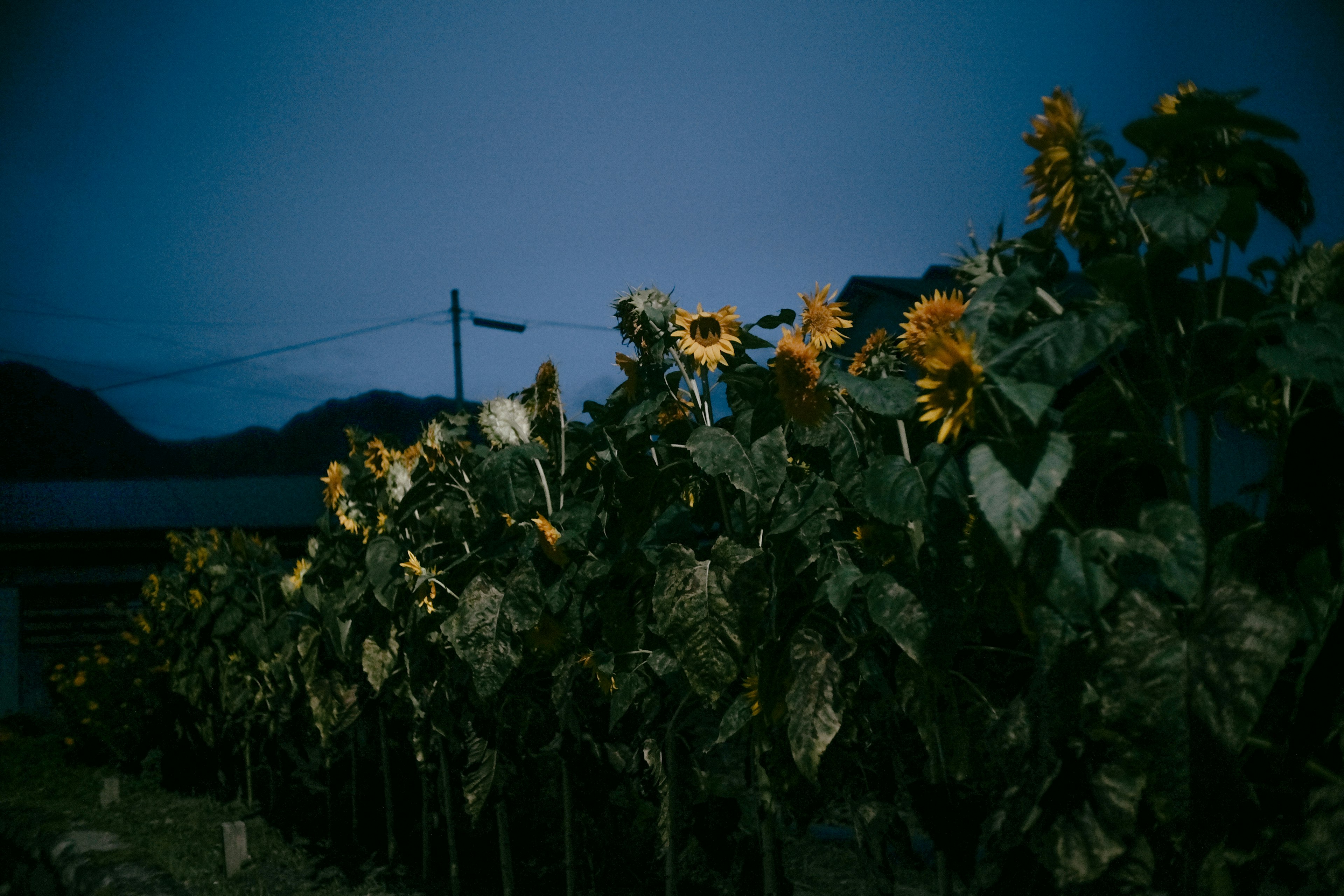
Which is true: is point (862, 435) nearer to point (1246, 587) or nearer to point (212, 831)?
point (1246, 587)

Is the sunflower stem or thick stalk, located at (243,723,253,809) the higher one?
the sunflower stem

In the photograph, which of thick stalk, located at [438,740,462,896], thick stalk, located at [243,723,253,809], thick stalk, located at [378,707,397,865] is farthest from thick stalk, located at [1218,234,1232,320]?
thick stalk, located at [243,723,253,809]

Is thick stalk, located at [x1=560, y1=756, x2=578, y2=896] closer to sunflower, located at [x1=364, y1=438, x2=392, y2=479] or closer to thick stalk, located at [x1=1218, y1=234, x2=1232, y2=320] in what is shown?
sunflower, located at [x1=364, y1=438, x2=392, y2=479]

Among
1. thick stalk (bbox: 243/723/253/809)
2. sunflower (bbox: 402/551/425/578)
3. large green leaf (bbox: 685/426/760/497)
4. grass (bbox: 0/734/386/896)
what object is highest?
large green leaf (bbox: 685/426/760/497)

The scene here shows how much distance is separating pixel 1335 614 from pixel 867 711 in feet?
3.27

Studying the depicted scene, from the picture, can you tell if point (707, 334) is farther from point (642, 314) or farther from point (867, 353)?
point (867, 353)

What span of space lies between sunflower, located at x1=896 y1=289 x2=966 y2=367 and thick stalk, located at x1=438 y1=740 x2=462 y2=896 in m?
2.55

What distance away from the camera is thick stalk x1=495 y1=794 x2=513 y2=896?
115 inches

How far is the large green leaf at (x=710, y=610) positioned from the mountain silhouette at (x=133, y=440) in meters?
15.0

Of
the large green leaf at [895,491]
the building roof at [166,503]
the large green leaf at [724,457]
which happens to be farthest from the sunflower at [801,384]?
the building roof at [166,503]

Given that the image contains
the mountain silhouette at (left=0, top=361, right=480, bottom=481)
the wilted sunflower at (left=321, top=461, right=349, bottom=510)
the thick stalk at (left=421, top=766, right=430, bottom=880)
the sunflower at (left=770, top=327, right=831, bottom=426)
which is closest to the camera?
the sunflower at (left=770, top=327, right=831, bottom=426)

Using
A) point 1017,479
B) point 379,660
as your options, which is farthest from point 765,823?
point 379,660

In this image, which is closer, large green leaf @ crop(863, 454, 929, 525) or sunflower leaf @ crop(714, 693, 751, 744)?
large green leaf @ crop(863, 454, 929, 525)

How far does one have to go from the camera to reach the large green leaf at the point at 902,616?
1.23 meters
